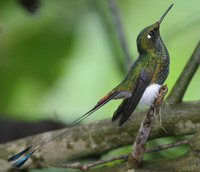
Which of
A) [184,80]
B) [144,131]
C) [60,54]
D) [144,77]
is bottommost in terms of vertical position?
[60,54]

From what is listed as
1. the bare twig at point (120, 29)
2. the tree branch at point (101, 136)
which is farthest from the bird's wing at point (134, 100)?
the bare twig at point (120, 29)

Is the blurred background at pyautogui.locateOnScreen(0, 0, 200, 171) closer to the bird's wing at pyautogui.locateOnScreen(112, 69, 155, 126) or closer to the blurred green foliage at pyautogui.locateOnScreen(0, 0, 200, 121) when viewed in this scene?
the blurred green foliage at pyautogui.locateOnScreen(0, 0, 200, 121)

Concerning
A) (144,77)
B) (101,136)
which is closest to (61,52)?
(101,136)

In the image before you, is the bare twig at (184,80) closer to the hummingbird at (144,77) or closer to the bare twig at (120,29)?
the hummingbird at (144,77)

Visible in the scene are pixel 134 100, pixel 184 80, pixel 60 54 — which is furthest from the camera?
pixel 60 54

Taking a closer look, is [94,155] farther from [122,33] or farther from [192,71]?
[122,33]

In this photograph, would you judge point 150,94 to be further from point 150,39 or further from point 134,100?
point 150,39
